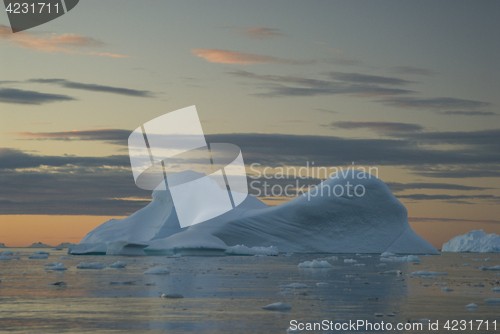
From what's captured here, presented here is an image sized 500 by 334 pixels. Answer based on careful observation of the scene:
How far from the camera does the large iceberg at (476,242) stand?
87975 millimetres

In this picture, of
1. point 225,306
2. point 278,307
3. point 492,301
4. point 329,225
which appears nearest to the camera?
point 278,307

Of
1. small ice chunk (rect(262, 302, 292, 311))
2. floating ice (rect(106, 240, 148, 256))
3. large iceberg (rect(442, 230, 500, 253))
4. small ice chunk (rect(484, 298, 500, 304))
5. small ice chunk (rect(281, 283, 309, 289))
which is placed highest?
small ice chunk (rect(262, 302, 292, 311))

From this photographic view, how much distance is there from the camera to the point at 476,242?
9019 cm

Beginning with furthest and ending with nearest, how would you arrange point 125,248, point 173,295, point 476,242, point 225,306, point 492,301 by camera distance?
point 476,242
point 125,248
point 173,295
point 492,301
point 225,306

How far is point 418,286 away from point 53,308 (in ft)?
35.7

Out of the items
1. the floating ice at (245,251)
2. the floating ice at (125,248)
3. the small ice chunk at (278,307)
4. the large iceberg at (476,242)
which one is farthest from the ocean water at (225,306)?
the large iceberg at (476,242)

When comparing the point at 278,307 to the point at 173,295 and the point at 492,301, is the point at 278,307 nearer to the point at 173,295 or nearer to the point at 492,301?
the point at 173,295

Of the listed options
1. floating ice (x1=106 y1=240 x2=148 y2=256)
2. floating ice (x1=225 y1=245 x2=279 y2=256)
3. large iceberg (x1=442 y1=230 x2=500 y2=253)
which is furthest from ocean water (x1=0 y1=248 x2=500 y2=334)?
large iceberg (x1=442 y1=230 x2=500 y2=253)

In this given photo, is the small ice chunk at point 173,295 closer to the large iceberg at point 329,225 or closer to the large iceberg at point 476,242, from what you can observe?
the large iceberg at point 329,225

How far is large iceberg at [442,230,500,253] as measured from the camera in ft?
289

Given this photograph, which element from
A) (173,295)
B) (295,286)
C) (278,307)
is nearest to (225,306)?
(278,307)

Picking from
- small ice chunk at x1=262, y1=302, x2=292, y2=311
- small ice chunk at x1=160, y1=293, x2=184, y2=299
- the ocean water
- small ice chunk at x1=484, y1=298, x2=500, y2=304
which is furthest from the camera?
small ice chunk at x1=160, y1=293, x2=184, y2=299

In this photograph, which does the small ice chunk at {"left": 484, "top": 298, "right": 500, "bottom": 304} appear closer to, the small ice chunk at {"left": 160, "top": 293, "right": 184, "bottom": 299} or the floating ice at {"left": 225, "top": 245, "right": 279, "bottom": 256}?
the small ice chunk at {"left": 160, "top": 293, "right": 184, "bottom": 299}

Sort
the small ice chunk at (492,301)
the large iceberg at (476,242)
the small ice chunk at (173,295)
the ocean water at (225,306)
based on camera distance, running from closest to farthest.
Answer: the ocean water at (225,306), the small ice chunk at (492,301), the small ice chunk at (173,295), the large iceberg at (476,242)
